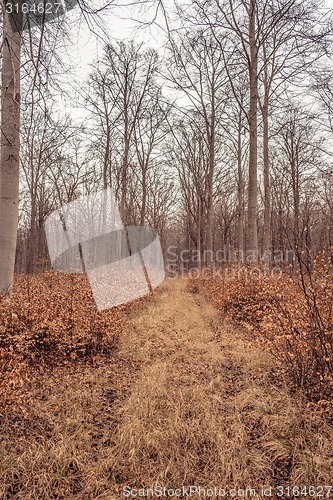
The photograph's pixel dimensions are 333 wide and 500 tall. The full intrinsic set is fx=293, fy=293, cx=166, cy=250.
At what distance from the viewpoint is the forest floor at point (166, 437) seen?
7.07 ft

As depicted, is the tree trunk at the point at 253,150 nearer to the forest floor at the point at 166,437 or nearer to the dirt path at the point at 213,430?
the dirt path at the point at 213,430

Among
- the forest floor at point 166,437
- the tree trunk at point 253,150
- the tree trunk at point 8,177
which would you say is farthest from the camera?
the tree trunk at point 253,150

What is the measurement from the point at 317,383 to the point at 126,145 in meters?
15.3

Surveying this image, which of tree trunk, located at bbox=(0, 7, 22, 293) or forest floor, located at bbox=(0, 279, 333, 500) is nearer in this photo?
forest floor, located at bbox=(0, 279, 333, 500)

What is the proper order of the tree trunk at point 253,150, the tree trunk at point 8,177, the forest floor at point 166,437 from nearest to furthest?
1. the forest floor at point 166,437
2. the tree trunk at point 8,177
3. the tree trunk at point 253,150

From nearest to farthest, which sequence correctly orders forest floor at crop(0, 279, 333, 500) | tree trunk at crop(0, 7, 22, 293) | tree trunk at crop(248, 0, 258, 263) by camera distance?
forest floor at crop(0, 279, 333, 500), tree trunk at crop(0, 7, 22, 293), tree trunk at crop(248, 0, 258, 263)

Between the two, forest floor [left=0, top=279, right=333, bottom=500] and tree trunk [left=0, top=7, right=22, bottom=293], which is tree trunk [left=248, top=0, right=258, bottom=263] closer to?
forest floor [left=0, top=279, right=333, bottom=500]

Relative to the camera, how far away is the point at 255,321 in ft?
21.8

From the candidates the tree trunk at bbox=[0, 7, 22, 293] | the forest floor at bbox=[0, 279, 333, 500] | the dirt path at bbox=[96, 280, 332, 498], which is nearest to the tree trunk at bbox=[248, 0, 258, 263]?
the dirt path at bbox=[96, 280, 332, 498]

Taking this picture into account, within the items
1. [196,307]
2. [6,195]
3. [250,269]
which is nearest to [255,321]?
[250,269]

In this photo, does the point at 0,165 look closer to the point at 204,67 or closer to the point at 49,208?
the point at 204,67

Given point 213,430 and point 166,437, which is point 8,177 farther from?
point 213,430

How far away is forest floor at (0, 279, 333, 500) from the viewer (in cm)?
216

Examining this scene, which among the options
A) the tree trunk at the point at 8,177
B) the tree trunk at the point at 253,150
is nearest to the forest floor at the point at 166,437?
the tree trunk at the point at 8,177
